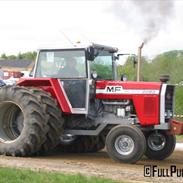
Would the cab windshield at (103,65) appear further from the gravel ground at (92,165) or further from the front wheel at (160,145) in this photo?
the gravel ground at (92,165)

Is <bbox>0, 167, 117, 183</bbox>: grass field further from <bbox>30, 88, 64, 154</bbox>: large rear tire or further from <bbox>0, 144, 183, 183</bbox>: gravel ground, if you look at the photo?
<bbox>30, 88, 64, 154</bbox>: large rear tire

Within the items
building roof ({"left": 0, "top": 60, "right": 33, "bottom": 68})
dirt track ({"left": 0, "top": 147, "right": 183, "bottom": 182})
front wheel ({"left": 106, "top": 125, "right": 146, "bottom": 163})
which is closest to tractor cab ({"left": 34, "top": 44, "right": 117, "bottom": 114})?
front wheel ({"left": 106, "top": 125, "right": 146, "bottom": 163})

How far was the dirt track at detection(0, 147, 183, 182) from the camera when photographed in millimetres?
8562

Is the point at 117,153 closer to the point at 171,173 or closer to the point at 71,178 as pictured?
the point at 171,173

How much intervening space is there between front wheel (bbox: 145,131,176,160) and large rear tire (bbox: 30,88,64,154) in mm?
1849

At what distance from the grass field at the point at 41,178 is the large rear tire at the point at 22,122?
235 centimetres

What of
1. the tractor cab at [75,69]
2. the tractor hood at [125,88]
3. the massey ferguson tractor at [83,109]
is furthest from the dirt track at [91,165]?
the tractor hood at [125,88]

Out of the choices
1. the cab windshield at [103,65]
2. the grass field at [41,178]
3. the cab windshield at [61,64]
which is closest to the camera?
the grass field at [41,178]

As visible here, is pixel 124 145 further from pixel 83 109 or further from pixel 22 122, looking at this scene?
pixel 22 122

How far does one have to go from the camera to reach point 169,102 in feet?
35.4

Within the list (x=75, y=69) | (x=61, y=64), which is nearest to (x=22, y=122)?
(x=61, y=64)

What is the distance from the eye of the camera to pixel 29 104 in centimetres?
1064

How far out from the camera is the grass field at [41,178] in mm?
7512

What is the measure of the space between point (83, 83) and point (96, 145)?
1.98 m
